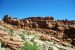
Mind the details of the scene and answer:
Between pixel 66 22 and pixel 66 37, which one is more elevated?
pixel 66 22

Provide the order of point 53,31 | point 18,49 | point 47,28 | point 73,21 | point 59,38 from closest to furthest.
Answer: point 18,49 → point 59,38 → point 53,31 → point 47,28 → point 73,21

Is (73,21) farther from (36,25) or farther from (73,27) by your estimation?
(36,25)

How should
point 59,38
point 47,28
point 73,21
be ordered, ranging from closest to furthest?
point 59,38 < point 47,28 < point 73,21

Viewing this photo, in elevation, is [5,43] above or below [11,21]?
below

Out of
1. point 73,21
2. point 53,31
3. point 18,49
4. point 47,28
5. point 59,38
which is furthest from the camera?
point 73,21

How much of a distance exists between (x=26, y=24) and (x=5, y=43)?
51859 millimetres

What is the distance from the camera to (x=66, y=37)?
86000 millimetres

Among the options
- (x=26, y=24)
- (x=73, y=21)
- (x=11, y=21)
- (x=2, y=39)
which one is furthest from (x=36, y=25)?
(x=2, y=39)

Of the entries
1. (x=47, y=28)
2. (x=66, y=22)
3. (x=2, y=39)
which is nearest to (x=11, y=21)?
(x=47, y=28)

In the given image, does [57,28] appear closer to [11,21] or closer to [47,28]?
[47,28]

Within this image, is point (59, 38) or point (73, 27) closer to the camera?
point (59, 38)

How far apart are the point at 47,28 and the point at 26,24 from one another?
9.16m

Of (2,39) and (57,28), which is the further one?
(57,28)

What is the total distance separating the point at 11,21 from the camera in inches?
3898
